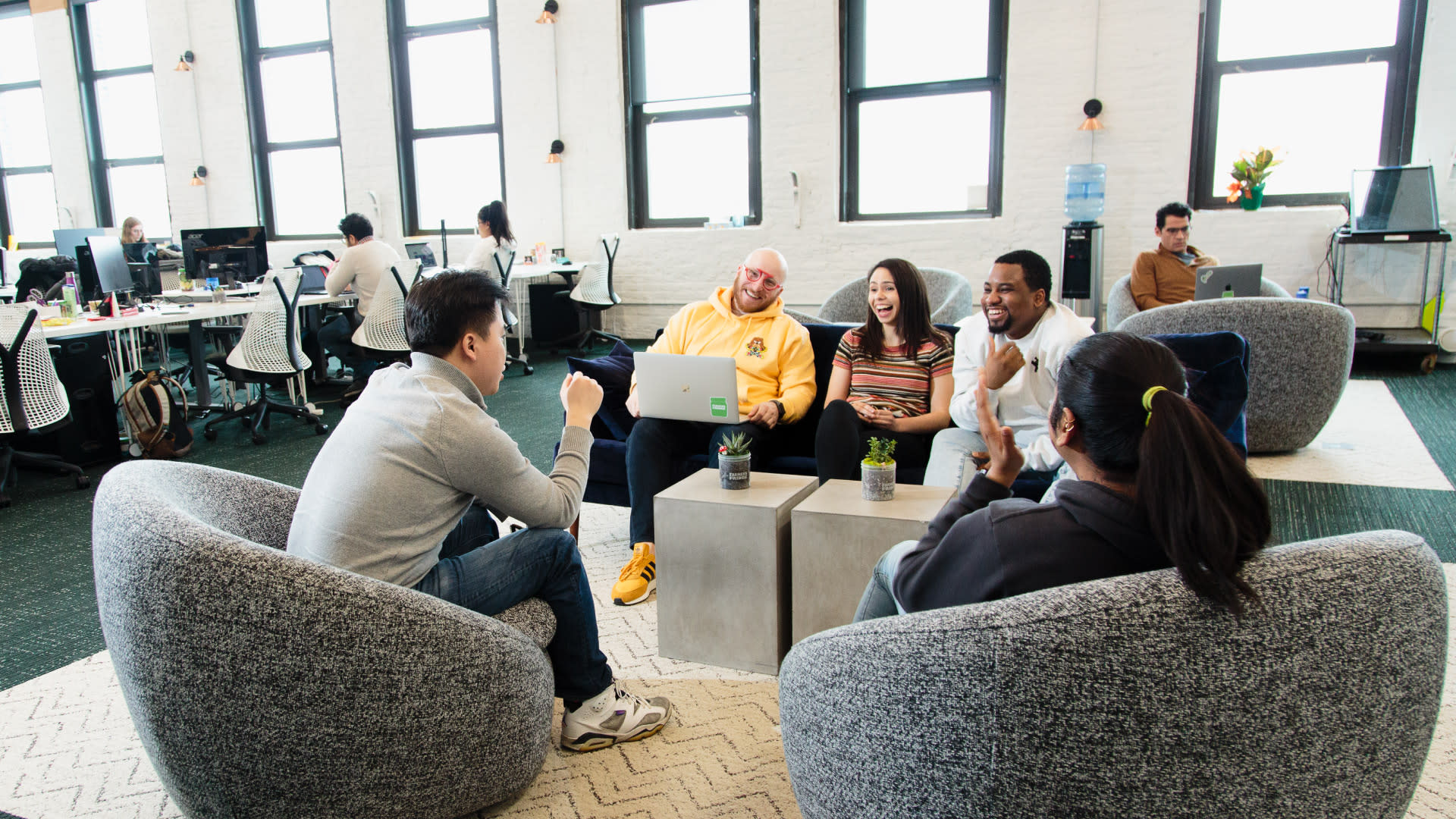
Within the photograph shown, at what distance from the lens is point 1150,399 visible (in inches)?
43.1

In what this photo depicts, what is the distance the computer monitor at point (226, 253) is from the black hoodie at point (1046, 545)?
5.98 meters

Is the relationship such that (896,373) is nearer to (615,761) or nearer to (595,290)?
(615,761)

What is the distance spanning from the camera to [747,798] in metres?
1.74

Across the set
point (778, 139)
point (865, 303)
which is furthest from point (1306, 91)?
point (865, 303)

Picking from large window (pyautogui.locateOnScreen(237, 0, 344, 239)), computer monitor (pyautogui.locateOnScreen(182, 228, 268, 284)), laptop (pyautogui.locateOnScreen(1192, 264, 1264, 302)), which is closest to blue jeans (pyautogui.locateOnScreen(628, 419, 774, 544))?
laptop (pyautogui.locateOnScreen(1192, 264, 1264, 302))

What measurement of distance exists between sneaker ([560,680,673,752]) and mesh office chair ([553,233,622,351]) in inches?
215

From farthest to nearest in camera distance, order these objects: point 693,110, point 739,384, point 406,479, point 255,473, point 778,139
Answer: point 693,110 < point 778,139 < point 255,473 < point 739,384 < point 406,479

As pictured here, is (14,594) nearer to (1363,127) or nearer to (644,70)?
(644,70)

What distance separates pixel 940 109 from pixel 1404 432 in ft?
12.7

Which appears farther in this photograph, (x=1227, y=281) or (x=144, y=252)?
(x=144, y=252)

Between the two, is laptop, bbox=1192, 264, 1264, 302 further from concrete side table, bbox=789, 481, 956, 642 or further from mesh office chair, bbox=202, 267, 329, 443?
mesh office chair, bbox=202, 267, 329, 443

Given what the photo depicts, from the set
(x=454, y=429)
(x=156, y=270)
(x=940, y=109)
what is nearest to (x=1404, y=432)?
(x=940, y=109)

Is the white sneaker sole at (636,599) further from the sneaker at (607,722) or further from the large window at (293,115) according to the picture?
the large window at (293,115)

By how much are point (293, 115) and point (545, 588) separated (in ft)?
28.8
